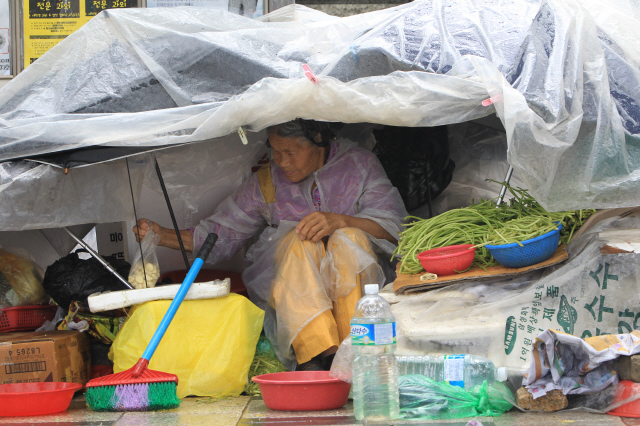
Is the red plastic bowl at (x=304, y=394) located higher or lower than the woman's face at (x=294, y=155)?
lower

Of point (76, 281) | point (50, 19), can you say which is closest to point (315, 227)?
point (76, 281)

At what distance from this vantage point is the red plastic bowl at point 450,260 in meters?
2.61

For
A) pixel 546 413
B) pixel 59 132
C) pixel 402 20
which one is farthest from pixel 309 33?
pixel 546 413

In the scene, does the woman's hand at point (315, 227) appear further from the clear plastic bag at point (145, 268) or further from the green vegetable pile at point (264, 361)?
the clear plastic bag at point (145, 268)

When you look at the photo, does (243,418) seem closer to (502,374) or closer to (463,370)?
(463,370)

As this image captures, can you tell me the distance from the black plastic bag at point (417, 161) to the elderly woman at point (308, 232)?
41cm

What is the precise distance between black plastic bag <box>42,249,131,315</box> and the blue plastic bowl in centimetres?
189

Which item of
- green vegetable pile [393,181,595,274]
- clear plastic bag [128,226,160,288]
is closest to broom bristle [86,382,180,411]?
clear plastic bag [128,226,160,288]

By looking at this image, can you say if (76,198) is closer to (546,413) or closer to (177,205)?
(177,205)

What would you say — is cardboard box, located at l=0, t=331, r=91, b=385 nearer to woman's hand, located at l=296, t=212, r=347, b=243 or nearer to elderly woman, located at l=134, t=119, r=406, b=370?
elderly woman, located at l=134, t=119, r=406, b=370

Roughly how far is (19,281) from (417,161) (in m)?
2.42

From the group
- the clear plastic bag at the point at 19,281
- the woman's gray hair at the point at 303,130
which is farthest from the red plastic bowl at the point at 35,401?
the woman's gray hair at the point at 303,130

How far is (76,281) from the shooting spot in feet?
10.3

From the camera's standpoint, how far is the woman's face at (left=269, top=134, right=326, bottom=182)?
327 cm
